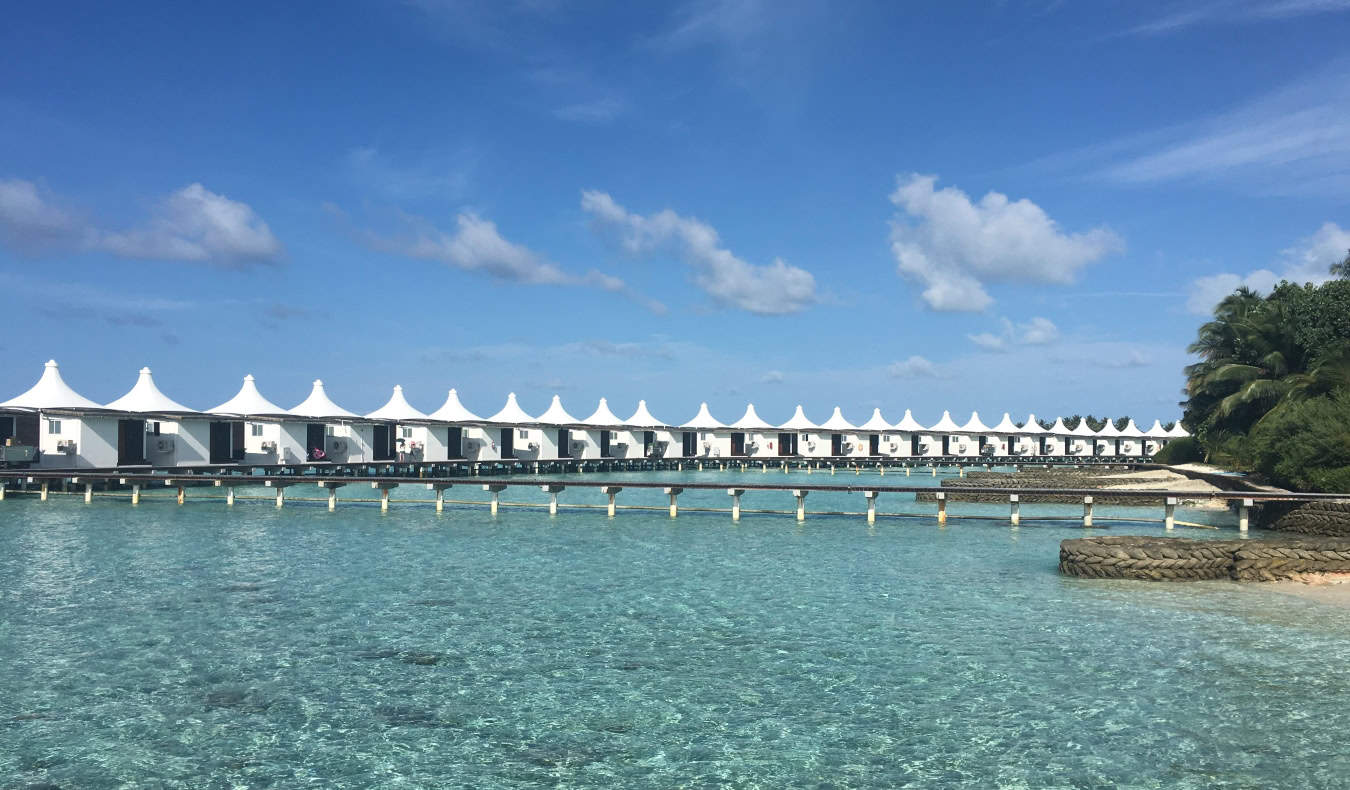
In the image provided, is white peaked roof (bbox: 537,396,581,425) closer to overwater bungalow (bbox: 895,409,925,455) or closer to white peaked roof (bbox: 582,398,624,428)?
white peaked roof (bbox: 582,398,624,428)

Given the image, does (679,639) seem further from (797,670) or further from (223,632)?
(223,632)

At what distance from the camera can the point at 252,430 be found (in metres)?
54.1

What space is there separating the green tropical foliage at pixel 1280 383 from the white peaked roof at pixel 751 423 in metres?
38.1

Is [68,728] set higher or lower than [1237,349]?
lower

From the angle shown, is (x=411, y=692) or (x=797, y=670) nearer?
(x=411, y=692)

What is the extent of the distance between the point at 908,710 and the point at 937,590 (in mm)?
9655

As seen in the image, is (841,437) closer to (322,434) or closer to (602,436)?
(602,436)

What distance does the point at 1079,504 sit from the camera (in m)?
50.4

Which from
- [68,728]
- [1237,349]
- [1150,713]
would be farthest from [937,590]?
[1237,349]

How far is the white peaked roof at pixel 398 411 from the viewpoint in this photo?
65.4 m

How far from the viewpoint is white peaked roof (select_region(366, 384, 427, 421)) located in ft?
215

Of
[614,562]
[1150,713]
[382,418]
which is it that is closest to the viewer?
[1150,713]

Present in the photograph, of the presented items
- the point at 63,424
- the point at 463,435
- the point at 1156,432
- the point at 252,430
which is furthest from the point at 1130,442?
the point at 63,424

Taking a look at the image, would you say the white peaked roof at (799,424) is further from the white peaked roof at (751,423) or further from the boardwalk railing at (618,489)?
the boardwalk railing at (618,489)
